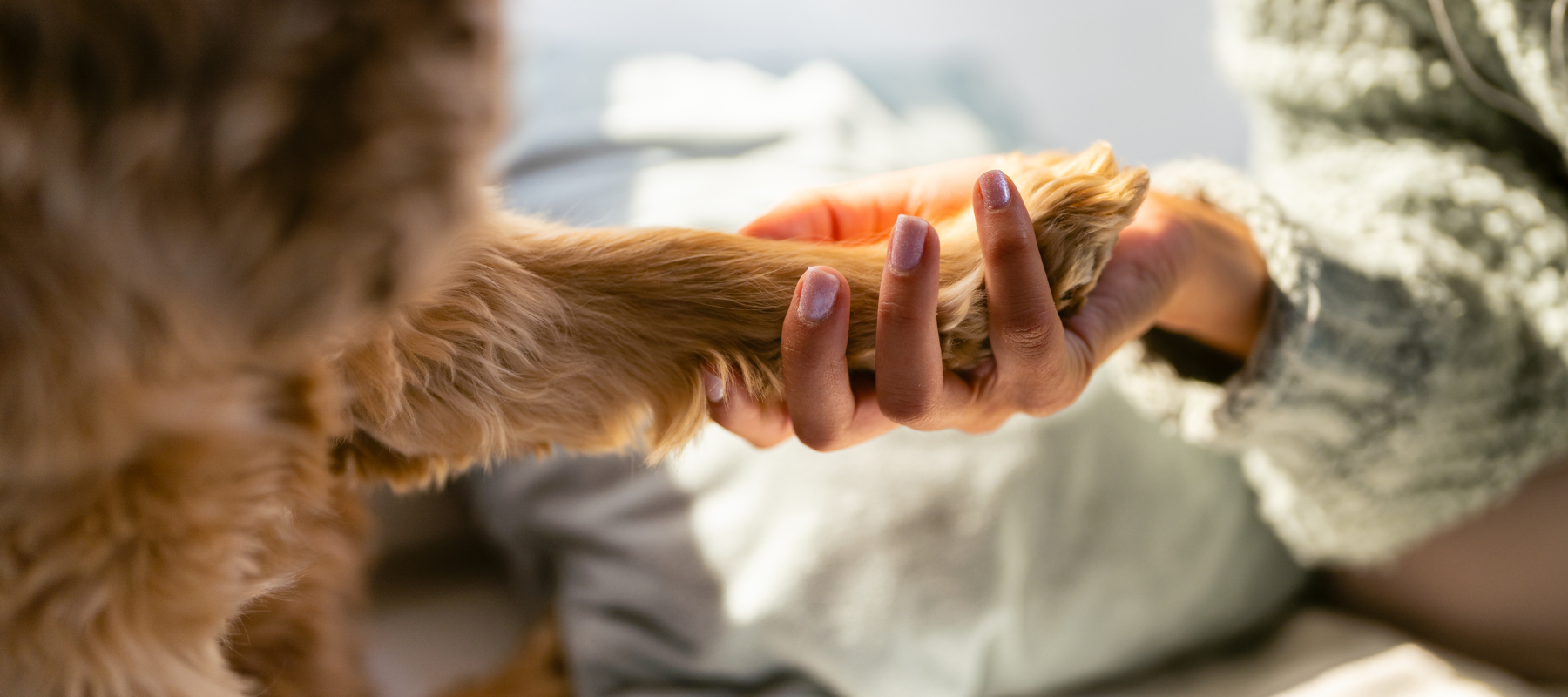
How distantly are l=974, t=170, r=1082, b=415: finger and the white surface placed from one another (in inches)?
48.0

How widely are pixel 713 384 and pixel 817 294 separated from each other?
8cm

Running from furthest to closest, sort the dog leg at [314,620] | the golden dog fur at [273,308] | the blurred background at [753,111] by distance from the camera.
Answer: the blurred background at [753,111] < the dog leg at [314,620] < the golden dog fur at [273,308]

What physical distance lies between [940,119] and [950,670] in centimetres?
82

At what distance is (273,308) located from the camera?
272 mm

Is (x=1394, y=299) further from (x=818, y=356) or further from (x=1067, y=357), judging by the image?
(x=818, y=356)

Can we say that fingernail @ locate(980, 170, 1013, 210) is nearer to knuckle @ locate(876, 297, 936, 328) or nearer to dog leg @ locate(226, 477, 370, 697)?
knuckle @ locate(876, 297, 936, 328)

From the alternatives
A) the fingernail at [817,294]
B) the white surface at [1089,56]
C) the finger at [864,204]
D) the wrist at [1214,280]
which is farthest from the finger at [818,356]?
the white surface at [1089,56]

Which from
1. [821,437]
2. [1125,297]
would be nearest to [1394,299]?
[1125,297]

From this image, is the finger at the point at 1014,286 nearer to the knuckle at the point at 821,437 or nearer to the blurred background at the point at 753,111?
the knuckle at the point at 821,437

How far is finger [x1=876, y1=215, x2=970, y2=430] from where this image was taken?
52 centimetres

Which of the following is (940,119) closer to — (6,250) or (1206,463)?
(1206,463)

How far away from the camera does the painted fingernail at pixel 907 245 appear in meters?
0.52

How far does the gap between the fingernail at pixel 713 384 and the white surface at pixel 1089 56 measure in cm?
128

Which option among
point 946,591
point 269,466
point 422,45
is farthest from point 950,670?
point 422,45
